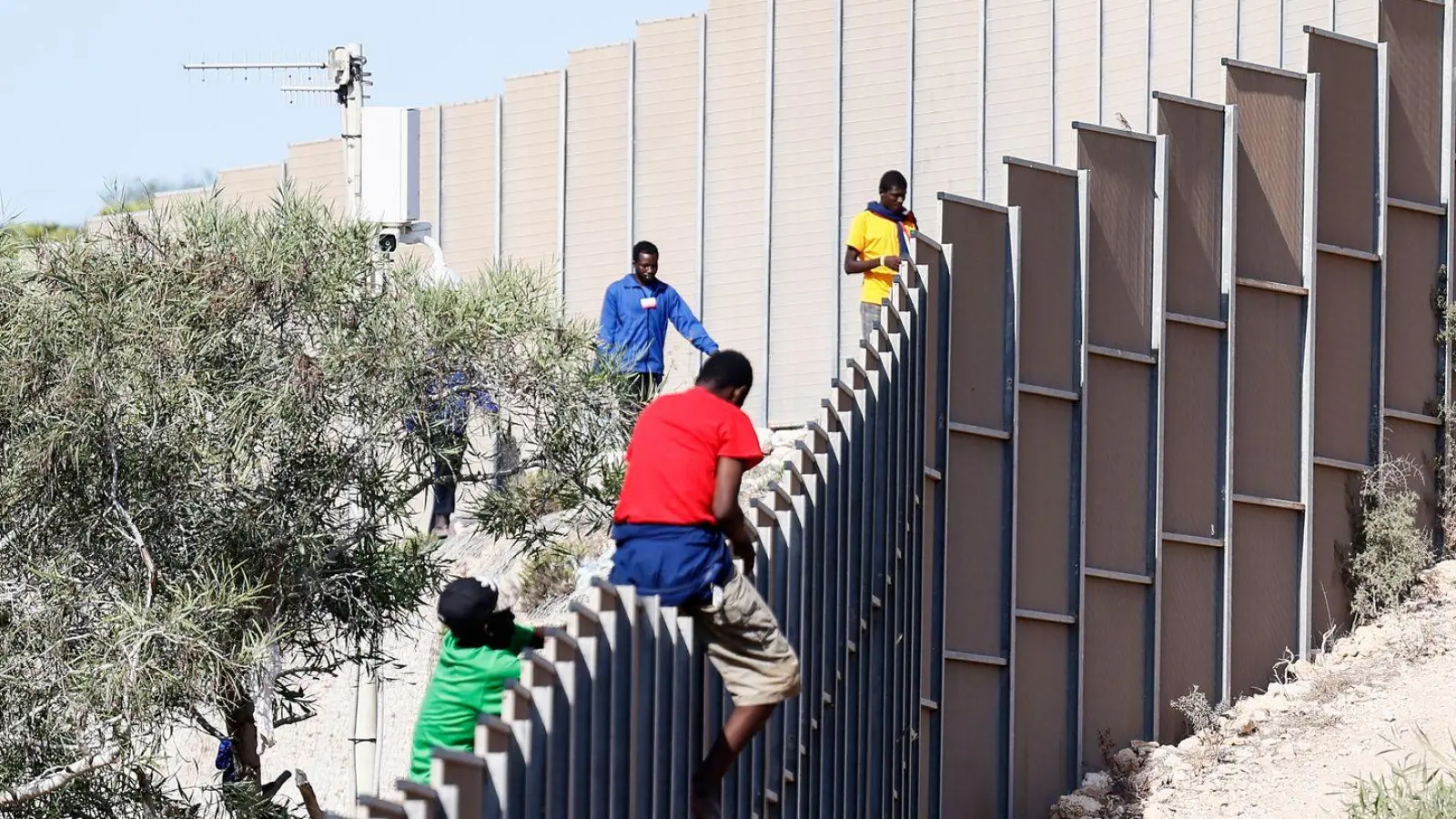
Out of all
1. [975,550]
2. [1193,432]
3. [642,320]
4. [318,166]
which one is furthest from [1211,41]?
[318,166]

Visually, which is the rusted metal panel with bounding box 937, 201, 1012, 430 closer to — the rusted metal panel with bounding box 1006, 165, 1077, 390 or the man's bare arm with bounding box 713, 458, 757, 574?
the rusted metal panel with bounding box 1006, 165, 1077, 390

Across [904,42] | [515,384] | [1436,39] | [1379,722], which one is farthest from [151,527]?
[904,42]

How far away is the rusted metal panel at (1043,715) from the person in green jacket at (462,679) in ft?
19.1


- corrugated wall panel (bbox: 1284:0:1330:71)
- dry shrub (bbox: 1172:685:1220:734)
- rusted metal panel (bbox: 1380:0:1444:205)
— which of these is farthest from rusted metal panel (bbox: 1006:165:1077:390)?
corrugated wall panel (bbox: 1284:0:1330:71)

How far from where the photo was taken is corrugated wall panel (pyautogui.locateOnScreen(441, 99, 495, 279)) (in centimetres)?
2292

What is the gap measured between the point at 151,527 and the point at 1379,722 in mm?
6829

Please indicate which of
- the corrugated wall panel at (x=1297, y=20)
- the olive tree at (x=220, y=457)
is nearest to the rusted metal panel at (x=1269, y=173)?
the olive tree at (x=220, y=457)

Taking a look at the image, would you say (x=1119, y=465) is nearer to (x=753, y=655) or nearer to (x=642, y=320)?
(x=642, y=320)

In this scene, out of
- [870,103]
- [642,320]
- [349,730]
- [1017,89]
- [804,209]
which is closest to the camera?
[642,320]

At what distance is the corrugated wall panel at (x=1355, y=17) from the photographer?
17953mm

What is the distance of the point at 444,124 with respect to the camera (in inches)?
912

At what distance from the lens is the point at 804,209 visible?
68.8ft

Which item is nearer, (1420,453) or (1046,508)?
(1046,508)

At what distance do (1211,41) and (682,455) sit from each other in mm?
13441
